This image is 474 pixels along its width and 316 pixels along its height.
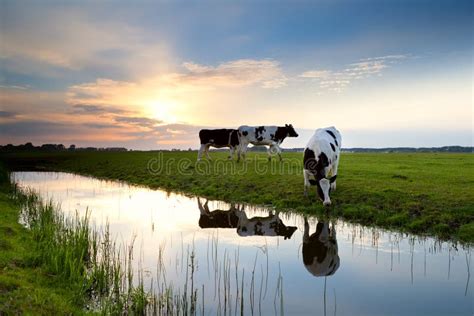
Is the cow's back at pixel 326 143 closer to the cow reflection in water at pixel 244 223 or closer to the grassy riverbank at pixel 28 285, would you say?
the cow reflection in water at pixel 244 223

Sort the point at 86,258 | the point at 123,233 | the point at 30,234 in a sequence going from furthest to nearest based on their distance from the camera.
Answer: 1. the point at 123,233
2. the point at 30,234
3. the point at 86,258

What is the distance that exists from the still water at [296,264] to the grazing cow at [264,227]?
0.03 metres

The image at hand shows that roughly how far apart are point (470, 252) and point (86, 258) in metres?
9.97

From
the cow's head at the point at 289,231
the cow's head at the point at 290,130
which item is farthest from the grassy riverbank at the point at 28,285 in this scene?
the cow's head at the point at 290,130

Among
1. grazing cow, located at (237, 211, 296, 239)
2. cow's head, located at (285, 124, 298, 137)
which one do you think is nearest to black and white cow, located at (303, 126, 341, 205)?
grazing cow, located at (237, 211, 296, 239)

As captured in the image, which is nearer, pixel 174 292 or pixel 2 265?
pixel 174 292

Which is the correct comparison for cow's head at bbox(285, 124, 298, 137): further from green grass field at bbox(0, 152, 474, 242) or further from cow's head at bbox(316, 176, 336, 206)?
cow's head at bbox(316, 176, 336, 206)

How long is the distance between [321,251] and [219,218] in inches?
209

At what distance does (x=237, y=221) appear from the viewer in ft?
44.8

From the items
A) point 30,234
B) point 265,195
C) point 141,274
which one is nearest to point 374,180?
point 265,195

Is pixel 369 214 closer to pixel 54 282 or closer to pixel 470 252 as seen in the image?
pixel 470 252

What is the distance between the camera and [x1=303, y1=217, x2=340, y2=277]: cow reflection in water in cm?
858

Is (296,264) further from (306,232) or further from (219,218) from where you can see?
(219,218)

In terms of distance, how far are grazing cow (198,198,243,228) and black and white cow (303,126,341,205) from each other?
336 cm
